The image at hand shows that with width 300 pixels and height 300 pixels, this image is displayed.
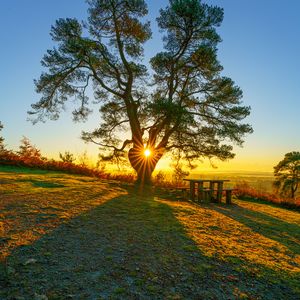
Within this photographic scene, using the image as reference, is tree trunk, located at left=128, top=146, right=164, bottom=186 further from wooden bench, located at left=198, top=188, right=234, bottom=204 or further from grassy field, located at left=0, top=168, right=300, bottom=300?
grassy field, located at left=0, top=168, right=300, bottom=300

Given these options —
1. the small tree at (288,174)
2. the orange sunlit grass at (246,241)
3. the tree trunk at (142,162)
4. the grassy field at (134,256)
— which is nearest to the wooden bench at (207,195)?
the orange sunlit grass at (246,241)

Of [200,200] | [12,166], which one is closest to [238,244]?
[200,200]

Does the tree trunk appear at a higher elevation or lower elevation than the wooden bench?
higher

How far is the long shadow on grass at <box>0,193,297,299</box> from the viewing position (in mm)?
2953

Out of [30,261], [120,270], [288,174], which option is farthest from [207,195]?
[288,174]

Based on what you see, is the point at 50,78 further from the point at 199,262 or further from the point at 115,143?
the point at 199,262

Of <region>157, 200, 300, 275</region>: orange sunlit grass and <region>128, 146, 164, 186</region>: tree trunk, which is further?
<region>128, 146, 164, 186</region>: tree trunk

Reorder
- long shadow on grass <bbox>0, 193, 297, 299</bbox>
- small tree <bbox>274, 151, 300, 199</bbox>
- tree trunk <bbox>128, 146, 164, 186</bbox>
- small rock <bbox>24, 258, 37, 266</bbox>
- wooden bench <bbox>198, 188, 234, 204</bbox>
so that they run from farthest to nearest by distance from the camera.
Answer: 1. small tree <bbox>274, 151, 300, 199</bbox>
2. tree trunk <bbox>128, 146, 164, 186</bbox>
3. wooden bench <bbox>198, 188, 234, 204</bbox>
4. small rock <bbox>24, 258, 37, 266</bbox>
5. long shadow on grass <bbox>0, 193, 297, 299</bbox>

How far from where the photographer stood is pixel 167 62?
12906 millimetres

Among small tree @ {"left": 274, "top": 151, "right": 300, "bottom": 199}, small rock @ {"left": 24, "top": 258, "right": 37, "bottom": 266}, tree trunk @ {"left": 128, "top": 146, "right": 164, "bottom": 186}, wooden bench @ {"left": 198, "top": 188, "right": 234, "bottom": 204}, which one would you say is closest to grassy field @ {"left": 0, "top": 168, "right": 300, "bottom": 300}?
small rock @ {"left": 24, "top": 258, "right": 37, "bottom": 266}

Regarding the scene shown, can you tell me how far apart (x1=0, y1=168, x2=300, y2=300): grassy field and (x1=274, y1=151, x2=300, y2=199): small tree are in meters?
→ 28.3

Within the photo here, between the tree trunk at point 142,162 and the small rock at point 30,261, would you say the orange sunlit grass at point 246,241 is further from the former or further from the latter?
the tree trunk at point 142,162

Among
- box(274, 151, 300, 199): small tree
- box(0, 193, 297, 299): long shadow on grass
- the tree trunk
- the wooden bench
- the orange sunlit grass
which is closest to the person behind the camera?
box(0, 193, 297, 299): long shadow on grass

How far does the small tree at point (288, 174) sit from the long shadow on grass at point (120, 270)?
102 feet
